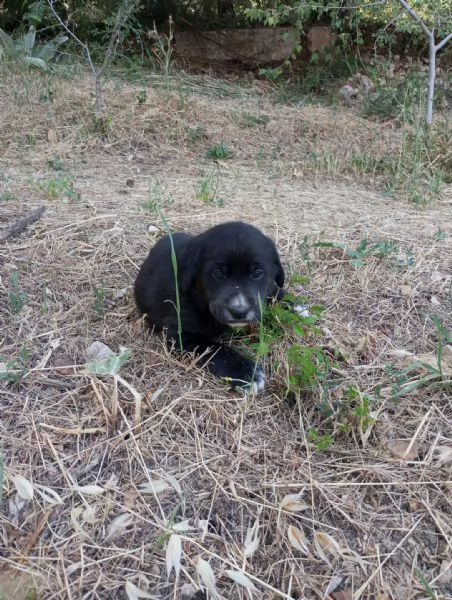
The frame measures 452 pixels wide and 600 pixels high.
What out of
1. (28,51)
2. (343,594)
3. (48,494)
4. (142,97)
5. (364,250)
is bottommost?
(343,594)

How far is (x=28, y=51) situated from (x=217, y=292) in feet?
23.2

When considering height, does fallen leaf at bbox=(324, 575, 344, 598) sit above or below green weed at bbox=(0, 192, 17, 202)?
below

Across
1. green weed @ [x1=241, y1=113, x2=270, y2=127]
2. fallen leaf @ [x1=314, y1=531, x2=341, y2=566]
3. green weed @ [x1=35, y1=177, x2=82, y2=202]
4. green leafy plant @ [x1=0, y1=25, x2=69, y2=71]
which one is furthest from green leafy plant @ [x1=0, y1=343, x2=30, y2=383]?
green leafy plant @ [x1=0, y1=25, x2=69, y2=71]

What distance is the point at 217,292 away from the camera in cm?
290

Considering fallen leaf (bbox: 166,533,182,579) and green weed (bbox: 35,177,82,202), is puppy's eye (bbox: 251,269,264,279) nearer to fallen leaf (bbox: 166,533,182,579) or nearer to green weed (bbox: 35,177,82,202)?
fallen leaf (bbox: 166,533,182,579)

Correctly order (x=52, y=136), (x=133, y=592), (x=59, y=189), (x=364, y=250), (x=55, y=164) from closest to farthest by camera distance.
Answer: (x=133, y=592) < (x=364, y=250) < (x=59, y=189) < (x=55, y=164) < (x=52, y=136)

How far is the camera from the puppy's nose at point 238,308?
2.78 metres

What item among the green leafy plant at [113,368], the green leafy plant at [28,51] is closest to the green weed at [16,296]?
the green leafy plant at [113,368]

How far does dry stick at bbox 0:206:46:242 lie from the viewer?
3834 millimetres

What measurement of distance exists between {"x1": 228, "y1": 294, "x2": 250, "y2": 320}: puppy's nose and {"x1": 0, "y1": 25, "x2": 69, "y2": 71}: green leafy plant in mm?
6641

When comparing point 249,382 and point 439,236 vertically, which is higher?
point 439,236

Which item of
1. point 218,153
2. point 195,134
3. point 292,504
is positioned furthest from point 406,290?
point 195,134

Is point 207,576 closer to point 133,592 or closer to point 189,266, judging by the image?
point 133,592

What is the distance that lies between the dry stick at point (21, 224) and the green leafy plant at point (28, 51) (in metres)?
4.80
